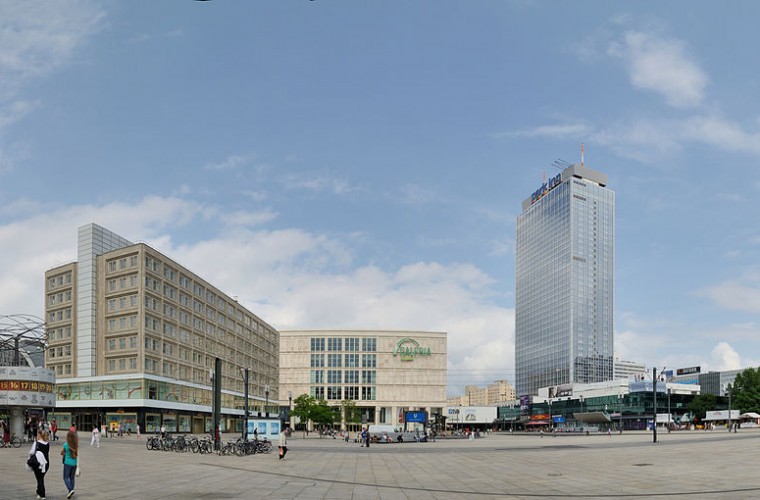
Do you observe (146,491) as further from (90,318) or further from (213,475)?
(90,318)

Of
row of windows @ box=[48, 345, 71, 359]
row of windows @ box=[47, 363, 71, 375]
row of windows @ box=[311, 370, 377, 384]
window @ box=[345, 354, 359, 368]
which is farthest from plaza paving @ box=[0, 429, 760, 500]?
window @ box=[345, 354, 359, 368]

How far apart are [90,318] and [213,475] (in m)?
75.0

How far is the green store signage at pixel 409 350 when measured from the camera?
596 feet

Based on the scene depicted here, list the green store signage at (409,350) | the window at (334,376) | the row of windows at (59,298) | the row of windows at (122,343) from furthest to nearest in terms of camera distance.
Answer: the window at (334,376) → the green store signage at (409,350) → the row of windows at (59,298) → the row of windows at (122,343)

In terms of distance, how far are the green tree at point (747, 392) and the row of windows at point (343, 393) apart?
8284 centimetres

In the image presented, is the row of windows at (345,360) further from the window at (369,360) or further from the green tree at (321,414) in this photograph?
the green tree at (321,414)

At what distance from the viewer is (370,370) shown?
600ft

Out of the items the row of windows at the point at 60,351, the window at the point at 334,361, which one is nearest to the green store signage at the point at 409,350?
the window at the point at 334,361

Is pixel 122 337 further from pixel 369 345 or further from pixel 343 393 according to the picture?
pixel 369 345

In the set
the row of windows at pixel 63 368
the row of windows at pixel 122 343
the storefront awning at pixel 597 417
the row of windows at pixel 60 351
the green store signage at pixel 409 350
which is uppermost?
the row of windows at pixel 122 343

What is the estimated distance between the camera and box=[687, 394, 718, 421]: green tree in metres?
176

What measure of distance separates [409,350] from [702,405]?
73.7 m

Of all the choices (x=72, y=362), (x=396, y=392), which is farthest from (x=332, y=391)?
(x=72, y=362)

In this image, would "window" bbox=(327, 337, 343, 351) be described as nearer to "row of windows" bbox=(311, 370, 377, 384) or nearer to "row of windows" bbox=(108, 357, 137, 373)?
"row of windows" bbox=(311, 370, 377, 384)
